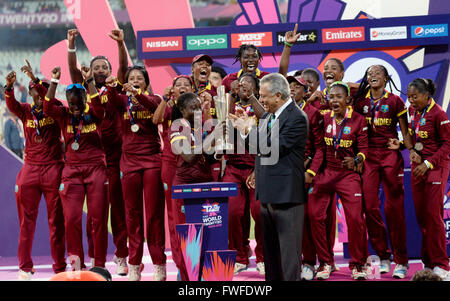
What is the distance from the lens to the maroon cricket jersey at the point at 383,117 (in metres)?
6.85

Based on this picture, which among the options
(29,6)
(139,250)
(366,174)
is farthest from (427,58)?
(29,6)

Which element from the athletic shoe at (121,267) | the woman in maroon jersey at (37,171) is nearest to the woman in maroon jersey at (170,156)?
the athletic shoe at (121,267)

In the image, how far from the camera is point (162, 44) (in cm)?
916

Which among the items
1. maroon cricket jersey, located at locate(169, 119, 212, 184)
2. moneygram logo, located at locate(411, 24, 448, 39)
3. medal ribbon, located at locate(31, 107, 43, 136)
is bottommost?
maroon cricket jersey, located at locate(169, 119, 212, 184)

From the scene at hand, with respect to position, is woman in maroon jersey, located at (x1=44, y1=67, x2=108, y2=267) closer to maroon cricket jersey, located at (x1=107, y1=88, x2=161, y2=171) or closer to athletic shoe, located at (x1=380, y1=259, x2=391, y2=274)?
maroon cricket jersey, located at (x1=107, y1=88, x2=161, y2=171)

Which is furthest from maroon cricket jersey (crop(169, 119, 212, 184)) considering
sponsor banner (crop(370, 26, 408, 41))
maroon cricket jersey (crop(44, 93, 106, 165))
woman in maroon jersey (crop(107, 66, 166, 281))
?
sponsor banner (crop(370, 26, 408, 41))

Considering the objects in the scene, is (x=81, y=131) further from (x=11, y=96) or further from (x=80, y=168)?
(x=11, y=96)

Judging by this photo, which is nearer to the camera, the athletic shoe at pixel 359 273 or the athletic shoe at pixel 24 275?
the athletic shoe at pixel 359 273

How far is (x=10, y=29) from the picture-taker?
31.4 ft

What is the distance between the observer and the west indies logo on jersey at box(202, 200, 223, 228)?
5539 millimetres

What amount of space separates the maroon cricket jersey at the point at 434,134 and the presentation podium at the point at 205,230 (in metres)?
2.28

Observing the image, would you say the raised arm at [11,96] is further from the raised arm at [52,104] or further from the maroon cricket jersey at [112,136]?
the maroon cricket jersey at [112,136]

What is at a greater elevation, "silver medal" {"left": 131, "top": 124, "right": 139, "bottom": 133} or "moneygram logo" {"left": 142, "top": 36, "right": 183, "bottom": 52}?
"moneygram logo" {"left": 142, "top": 36, "right": 183, "bottom": 52}

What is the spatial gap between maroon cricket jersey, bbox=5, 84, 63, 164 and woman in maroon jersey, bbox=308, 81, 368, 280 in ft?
9.25
